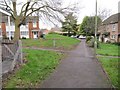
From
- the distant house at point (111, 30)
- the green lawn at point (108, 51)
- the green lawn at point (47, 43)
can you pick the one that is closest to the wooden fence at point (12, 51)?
the green lawn at point (108, 51)

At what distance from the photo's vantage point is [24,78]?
853cm

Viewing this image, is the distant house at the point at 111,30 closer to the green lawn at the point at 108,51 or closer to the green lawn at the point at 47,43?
the green lawn at the point at 47,43

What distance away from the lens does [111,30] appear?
49188 millimetres

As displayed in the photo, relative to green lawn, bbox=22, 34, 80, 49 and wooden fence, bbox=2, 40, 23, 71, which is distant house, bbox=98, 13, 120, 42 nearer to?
green lawn, bbox=22, 34, 80, 49

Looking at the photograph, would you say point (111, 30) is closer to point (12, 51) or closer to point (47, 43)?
point (47, 43)

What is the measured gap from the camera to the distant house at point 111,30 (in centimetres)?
4555

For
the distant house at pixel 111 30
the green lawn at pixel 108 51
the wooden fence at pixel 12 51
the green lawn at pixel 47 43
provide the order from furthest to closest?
the distant house at pixel 111 30 → the green lawn at pixel 47 43 → the green lawn at pixel 108 51 → the wooden fence at pixel 12 51

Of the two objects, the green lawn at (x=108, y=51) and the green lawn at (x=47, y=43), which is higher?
the green lawn at (x=47, y=43)

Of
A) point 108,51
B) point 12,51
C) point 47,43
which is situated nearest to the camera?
point 12,51

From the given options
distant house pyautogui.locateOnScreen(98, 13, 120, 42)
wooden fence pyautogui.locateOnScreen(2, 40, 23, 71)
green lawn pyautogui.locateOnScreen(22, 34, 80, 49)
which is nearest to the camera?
wooden fence pyautogui.locateOnScreen(2, 40, 23, 71)

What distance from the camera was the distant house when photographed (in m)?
45.6

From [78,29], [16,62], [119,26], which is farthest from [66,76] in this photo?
[78,29]

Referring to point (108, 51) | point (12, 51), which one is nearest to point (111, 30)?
point (108, 51)

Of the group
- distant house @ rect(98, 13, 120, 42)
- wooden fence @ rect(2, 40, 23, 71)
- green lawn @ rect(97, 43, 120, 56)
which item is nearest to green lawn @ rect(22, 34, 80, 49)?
green lawn @ rect(97, 43, 120, 56)
